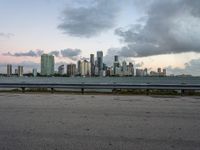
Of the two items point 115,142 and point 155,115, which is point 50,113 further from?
point 115,142

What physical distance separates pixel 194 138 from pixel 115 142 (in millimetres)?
2046

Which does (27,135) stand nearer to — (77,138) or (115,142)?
(77,138)

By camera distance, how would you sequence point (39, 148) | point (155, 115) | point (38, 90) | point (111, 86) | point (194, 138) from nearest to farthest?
point (39, 148) → point (194, 138) → point (155, 115) → point (111, 86) → point (38, 90)

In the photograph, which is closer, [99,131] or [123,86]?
[99,131]

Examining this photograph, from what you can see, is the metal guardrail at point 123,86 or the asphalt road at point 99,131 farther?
the metal guardrail at point 123,86

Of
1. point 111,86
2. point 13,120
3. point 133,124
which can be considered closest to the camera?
point 133,124

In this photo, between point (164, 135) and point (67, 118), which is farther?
point (67, 118)

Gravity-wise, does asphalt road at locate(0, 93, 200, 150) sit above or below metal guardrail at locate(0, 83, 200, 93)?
below

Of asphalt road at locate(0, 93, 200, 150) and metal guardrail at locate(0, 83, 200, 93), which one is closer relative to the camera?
asphalt road at locate(0, 93, 200, 150)

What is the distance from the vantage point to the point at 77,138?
8594 mm

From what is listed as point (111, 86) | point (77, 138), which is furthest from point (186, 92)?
point (77, 138)

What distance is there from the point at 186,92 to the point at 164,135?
18.8 metres

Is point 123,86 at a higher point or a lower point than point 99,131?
higher

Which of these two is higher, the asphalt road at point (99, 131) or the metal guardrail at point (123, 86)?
the metal guardrail at point (123, 86)
